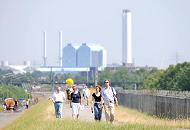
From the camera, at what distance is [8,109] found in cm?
8119

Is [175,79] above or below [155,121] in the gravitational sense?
above

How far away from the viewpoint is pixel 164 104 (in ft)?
177

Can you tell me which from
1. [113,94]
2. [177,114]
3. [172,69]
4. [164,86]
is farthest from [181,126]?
[172,69]

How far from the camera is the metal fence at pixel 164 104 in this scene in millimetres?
45562

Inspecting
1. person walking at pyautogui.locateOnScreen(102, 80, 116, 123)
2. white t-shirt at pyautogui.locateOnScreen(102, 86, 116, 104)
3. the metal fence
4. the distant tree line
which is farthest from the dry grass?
the distant tree line

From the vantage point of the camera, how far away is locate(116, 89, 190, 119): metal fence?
149 ft

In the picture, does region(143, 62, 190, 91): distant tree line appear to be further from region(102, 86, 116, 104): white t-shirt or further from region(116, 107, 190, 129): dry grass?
region(102, 86, 116, 104): white t-shirt

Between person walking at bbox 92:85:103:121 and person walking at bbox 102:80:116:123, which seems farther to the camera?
person walking at bbox 92:85:103:121

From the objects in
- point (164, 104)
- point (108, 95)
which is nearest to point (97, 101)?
point (108, 95)

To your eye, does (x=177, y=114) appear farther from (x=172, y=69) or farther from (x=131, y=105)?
(x=172, y=69)

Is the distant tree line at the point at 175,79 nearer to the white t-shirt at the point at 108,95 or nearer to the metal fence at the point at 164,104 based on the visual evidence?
the metal fence at the point at 164,104

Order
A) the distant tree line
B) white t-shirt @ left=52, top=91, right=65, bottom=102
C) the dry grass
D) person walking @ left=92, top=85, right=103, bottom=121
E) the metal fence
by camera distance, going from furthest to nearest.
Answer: the distant tree line < the metal fence < white t-shirt @ left=52, top=91, right=65, bottom=102 < person walking @ left=92, top=85, right=103, bottom=121 < the dry grass

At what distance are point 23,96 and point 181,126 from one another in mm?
149291

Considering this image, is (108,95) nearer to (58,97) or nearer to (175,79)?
(58,97)
